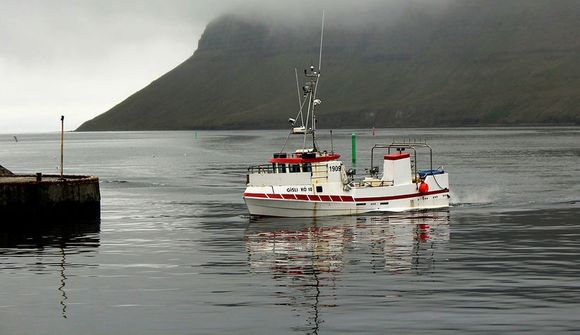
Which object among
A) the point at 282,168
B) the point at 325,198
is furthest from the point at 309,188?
the point at 282,168

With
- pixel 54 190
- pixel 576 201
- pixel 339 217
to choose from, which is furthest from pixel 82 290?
pixel 576 201

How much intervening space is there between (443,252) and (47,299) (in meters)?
17.8

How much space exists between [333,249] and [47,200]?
1898 cm

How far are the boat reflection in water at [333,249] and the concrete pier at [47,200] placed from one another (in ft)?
31.7

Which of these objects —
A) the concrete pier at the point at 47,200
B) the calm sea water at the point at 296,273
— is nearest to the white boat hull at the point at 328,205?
the calm sea water at the point at 296,273

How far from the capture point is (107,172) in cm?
12738

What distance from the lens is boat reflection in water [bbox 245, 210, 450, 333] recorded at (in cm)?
3284

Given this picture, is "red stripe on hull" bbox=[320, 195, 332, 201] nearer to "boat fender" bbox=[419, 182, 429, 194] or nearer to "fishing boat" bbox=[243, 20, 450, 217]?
"fishing boat" bbox=[243, 20, 450, 217]

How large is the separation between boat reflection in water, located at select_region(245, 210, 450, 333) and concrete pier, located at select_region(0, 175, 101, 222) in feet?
31.7

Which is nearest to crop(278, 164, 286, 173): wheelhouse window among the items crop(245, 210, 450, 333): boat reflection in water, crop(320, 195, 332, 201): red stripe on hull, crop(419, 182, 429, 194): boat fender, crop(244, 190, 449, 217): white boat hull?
crop(244, 190, 449, 217): white boat hull

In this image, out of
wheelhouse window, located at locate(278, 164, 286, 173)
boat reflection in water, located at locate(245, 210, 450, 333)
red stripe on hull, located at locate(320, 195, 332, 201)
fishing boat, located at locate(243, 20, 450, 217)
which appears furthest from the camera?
red stripe on hull, located at locate(320, 195, 332, 201)

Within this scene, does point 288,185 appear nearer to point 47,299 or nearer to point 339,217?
point 339,217

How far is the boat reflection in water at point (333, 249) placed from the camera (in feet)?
108

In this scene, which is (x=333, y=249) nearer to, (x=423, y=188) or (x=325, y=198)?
(x=325, y=198)
